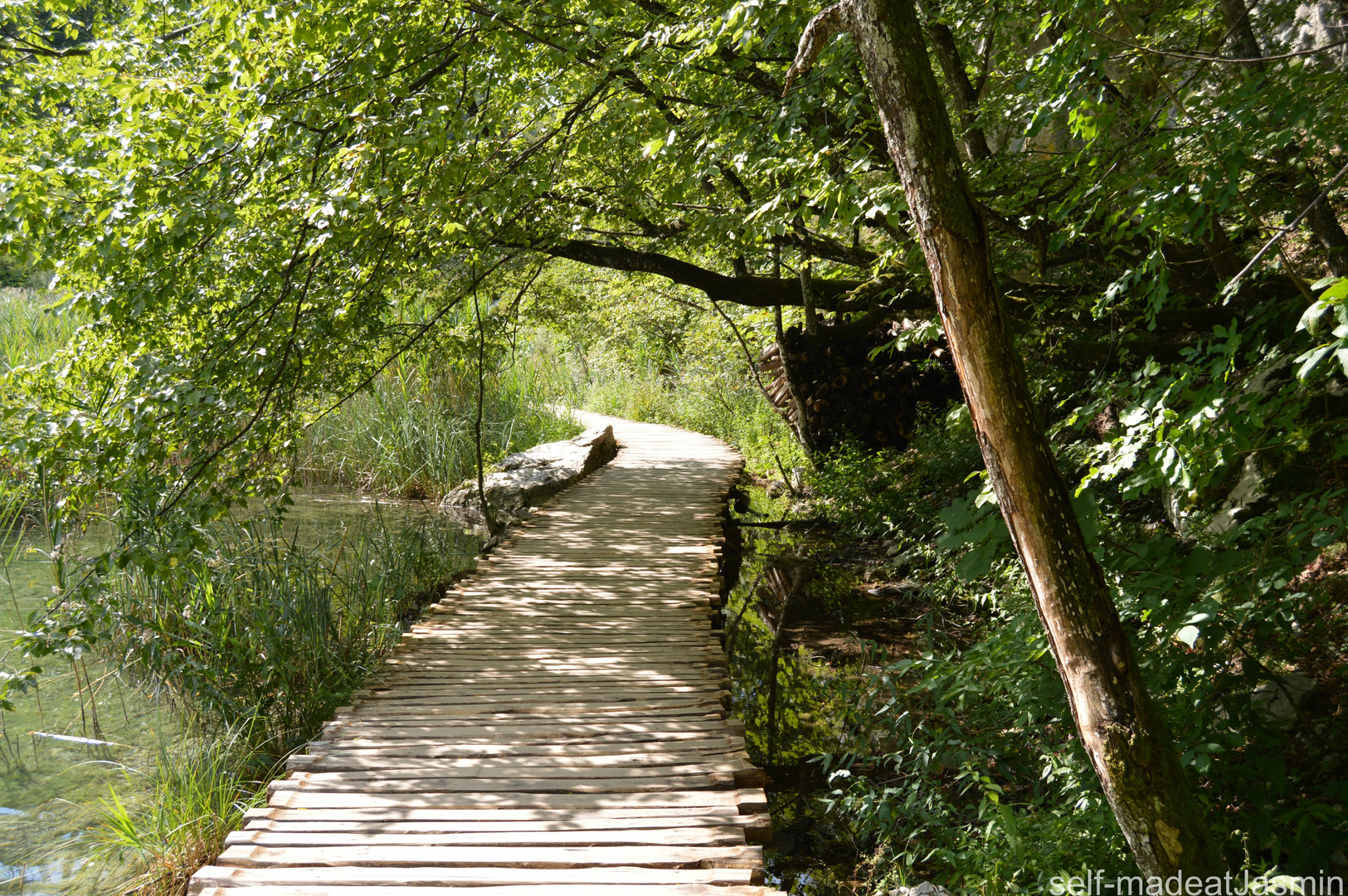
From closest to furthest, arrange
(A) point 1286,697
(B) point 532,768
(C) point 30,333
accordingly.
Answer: (A) point 1286,697, (B) point 532,768, (C) point 30,333

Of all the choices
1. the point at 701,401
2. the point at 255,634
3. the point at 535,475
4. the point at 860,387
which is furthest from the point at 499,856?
the point at 701,401

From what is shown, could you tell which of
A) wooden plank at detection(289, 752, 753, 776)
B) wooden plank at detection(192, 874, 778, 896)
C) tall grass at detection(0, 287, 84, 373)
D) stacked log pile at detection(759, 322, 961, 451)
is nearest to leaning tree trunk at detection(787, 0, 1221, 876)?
wooden plank at detection(192, 874, 778, 896)

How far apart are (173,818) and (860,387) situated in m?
7.29

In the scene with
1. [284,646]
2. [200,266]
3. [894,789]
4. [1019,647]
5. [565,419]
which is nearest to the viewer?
[1019,647]

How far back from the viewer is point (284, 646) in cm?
474

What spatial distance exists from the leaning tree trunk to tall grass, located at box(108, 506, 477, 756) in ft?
11.6

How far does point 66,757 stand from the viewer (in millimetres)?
4336

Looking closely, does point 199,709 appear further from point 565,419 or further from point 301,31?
point 565,419

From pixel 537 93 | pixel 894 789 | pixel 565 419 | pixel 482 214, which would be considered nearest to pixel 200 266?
pixel 482 214

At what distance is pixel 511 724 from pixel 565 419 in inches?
374

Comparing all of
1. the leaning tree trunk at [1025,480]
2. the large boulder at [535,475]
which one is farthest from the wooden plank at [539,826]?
the large boulder at [535,475]

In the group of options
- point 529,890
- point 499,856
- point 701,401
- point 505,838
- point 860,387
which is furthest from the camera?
point 701,401

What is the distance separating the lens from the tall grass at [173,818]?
3.37m

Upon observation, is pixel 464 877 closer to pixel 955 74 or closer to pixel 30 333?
pixel 955 74
